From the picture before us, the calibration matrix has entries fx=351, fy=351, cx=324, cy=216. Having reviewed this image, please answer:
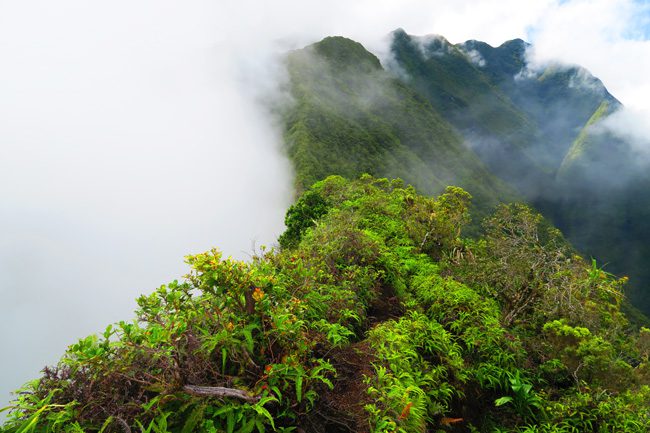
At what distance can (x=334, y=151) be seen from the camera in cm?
8488

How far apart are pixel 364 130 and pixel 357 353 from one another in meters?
107

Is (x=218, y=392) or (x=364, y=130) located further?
(x=364, y=130)

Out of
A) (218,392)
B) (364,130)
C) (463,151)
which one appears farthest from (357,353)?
(463,151)

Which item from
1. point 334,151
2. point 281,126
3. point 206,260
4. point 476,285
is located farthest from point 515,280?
point 281,126

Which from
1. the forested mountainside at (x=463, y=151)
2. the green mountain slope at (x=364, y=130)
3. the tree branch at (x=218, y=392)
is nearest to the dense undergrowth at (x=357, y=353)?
the tree branch at (x=218, y=392)

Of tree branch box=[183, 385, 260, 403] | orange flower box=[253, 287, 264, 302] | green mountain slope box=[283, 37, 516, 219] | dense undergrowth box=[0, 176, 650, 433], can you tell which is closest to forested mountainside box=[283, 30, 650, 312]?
green mountain slope box=[283, 37, 516, 219]

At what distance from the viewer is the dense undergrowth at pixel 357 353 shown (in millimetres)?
2738

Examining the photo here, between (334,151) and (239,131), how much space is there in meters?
78.9

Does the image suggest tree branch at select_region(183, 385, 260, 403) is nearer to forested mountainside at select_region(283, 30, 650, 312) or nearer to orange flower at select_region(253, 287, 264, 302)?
orange flower at select_region(253, 287, 264, 302)

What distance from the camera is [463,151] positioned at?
126250 mm

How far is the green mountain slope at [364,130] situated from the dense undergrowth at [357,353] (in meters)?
58.1

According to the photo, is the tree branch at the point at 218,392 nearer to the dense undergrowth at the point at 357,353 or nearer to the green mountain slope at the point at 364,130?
the dense undergrowth at the point at 357,353

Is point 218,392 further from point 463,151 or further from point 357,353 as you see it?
point 463,151

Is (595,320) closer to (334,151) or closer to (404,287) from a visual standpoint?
(404,287)
